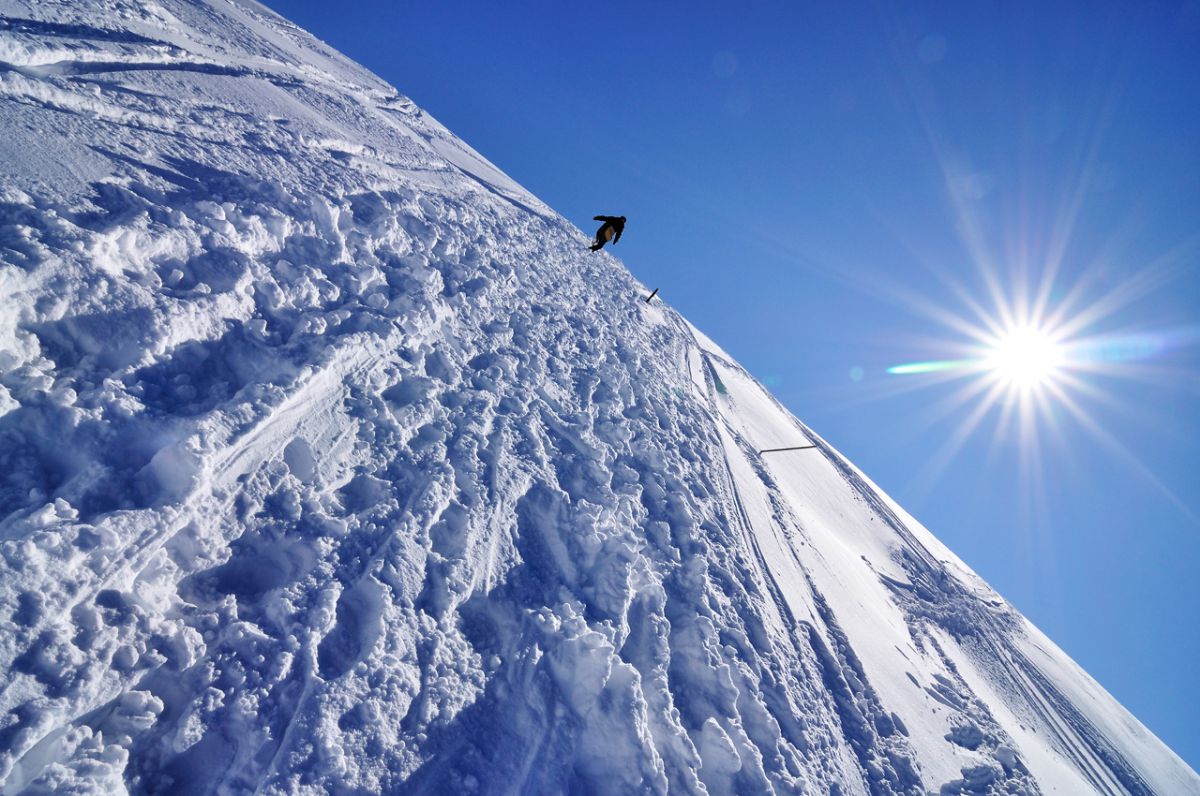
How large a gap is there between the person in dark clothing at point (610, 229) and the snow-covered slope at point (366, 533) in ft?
6.65

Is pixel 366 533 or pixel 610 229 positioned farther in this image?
pixel 610 229

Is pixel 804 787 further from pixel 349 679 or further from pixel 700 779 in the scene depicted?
pixel 349 679

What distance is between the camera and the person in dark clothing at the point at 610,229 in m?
5.29

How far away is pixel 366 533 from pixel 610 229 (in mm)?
3161

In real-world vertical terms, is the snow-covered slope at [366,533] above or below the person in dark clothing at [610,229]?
below

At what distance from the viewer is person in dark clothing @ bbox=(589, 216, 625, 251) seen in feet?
17.4

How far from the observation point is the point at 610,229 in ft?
17.9

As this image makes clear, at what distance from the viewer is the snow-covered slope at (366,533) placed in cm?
319

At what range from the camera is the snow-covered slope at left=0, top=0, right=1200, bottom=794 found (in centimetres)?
319

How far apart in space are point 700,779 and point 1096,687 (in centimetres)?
922

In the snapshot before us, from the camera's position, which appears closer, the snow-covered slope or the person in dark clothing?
the snow-covered slope

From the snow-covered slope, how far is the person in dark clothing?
2.03m

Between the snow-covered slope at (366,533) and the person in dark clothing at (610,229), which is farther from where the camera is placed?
the person in dark clothing at (610,229)

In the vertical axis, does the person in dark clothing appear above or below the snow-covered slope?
above
